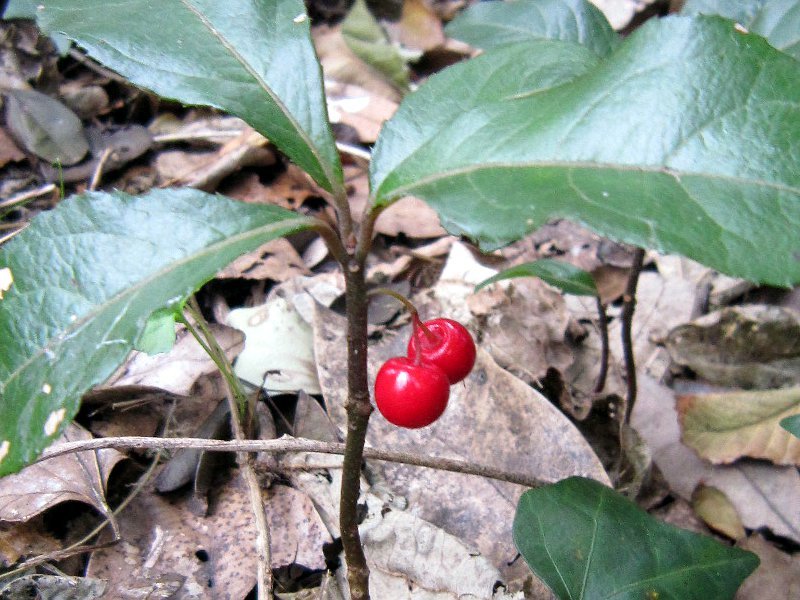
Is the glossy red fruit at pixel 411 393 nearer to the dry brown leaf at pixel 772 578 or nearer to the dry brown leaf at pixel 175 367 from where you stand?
the dry brown leaf at pixel 175 367

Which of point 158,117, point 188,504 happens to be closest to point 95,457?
point 188,504

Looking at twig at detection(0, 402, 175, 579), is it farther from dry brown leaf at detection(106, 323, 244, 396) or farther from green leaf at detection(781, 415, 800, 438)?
green leaf at detection(781, 415, 800, 438)

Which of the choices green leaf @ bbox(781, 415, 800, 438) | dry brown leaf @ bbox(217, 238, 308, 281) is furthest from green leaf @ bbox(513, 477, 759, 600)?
dry brown leaf @ bbox(217, 238, 308, 281)

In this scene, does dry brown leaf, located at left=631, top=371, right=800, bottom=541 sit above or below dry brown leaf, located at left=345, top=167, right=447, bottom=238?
above

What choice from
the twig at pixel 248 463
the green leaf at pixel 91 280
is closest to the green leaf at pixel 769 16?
the green leaf at pixel 91 280

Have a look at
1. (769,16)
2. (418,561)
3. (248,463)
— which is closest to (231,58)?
(248,463)
